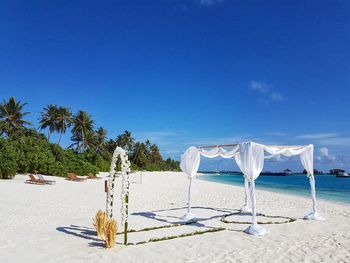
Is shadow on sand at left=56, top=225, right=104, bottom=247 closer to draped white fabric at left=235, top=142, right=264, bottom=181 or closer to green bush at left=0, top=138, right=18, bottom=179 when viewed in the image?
draped white fabric at left=235, top=142, right=264, bottom=181

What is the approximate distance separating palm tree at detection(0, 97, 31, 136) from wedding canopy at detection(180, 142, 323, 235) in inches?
1459

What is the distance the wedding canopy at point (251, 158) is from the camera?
8.88 m

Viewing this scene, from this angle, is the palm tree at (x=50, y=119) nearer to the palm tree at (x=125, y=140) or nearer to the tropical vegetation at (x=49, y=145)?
the tropical vegetation at (x=49, y=145)

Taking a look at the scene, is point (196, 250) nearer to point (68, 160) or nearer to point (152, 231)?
point (152, 231)

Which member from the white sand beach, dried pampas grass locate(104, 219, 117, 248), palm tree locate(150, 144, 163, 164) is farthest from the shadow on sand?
palm tree locate(150, 144, 163, 164)

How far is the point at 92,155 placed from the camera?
45.5 metres

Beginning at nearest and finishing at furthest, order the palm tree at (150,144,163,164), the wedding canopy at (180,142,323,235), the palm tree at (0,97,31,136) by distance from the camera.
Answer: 1. the wedding canopy at (180,142,323,235)
2. the palm tree at (0,97,31,136)
3. the palm tree at (150,144,163,164)

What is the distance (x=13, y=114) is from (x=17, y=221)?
1446 inches

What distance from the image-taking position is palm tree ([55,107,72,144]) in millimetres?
49688

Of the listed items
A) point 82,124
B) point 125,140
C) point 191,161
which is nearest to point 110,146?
point 125,140

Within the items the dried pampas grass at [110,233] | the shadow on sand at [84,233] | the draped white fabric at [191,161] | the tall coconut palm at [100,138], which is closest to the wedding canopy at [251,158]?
the draped white fabric at [191,161]

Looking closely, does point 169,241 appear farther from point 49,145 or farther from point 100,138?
point 100,138

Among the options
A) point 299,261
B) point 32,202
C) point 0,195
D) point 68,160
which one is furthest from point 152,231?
point 68,160

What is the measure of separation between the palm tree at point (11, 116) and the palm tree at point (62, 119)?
23.1 feet
